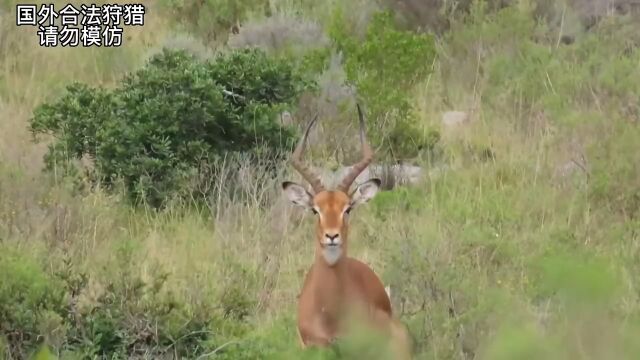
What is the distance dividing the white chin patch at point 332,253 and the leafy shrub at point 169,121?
8.73ft

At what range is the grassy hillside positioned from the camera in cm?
592

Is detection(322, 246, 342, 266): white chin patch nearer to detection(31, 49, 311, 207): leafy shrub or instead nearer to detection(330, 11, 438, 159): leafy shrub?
detection(31, 49, 311, 207): leafy shrub

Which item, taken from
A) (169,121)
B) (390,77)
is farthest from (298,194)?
(390,77)

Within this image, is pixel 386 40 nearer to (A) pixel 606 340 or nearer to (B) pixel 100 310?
(B) pixel 100 310

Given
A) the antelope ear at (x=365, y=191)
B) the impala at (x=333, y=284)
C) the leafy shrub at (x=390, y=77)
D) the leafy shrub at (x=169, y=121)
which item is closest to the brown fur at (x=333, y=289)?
the impala at (x=333, y=284)

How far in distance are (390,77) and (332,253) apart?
4375 mm

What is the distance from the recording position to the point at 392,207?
813 centimetres

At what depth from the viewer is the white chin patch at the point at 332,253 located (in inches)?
236

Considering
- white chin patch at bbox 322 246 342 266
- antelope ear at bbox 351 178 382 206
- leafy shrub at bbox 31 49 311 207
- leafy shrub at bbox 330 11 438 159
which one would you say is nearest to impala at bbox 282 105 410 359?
white chin patch at bbox 322 246 342 266

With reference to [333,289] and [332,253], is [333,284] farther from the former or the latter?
[332,253]

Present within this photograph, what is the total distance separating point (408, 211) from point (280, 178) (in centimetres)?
97

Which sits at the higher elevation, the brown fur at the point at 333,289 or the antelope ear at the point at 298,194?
the antelope ear at the point at 298,194

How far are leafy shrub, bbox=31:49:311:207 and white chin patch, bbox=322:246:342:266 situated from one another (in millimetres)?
2661

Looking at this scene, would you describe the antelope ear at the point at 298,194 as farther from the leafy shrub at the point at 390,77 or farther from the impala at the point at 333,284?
the leafy shrub at the point at 390,77
